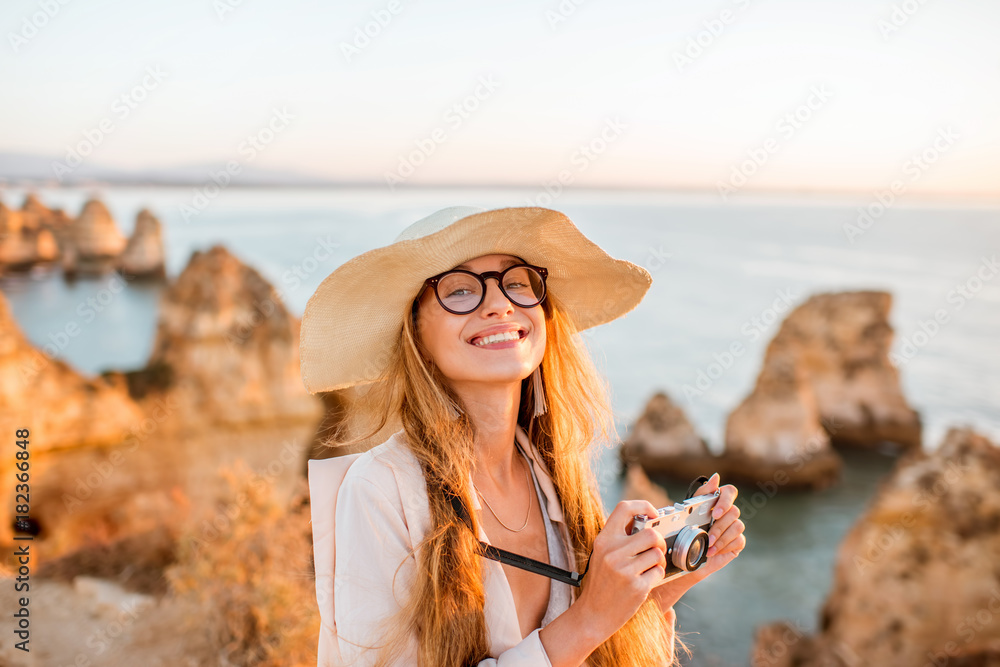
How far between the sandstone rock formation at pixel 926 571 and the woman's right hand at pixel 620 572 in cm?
795

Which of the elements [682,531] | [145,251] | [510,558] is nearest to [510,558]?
[510,558]

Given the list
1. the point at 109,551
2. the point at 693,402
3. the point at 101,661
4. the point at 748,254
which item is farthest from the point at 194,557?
the point at 748,254

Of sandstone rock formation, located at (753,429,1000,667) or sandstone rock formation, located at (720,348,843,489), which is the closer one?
sandstone rock formation, located at (753,429,1000,667)

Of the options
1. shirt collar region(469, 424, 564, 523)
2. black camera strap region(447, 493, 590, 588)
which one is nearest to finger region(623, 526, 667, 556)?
black camera strap region(447, 493, 590, 588)

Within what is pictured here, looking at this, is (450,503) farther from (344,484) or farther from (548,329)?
(548,329)

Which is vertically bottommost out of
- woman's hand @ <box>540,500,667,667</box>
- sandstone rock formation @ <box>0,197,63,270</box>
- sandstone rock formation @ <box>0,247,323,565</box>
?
woman's hand @ <box>540,500,667,667</box>

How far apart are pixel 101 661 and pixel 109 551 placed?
93.2 inches

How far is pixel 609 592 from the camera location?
5.11 feet

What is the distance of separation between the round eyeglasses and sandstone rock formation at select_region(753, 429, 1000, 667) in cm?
818

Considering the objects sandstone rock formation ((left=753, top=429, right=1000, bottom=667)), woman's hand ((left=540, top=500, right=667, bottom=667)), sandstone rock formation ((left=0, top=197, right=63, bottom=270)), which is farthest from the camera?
sandstone rock formation ((left=0, top=197, right=63, bottom=270))

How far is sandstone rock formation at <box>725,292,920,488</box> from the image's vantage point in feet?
91.4

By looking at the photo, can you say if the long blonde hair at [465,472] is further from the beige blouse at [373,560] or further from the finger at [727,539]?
the finger at [727,539]

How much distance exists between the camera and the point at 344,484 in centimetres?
167

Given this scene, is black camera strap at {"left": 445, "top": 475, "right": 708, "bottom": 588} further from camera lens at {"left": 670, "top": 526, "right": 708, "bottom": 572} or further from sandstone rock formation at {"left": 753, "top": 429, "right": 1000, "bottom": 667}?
sandstone rock formation at {"left": 753, "top": 429, "right": 1000, "bottom": 667}
